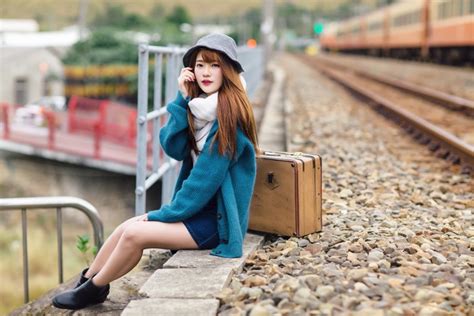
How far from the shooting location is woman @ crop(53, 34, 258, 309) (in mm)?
3881

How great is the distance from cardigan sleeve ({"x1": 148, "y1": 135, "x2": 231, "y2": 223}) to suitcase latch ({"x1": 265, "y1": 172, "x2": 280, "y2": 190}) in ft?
1.77

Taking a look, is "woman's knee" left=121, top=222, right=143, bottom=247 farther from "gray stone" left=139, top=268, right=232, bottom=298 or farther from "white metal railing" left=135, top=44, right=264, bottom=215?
"white metal railing" left=135, top=44, right=264, bottom=215

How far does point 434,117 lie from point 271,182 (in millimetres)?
7832

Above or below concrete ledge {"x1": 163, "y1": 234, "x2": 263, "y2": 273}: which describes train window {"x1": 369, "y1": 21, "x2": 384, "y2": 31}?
above

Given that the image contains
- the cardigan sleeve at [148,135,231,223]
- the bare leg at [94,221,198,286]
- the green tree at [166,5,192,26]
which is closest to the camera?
the bare leg at [94,221,198,286]

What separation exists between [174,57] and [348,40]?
178 feet

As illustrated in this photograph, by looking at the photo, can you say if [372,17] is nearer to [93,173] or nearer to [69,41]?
[93,173]

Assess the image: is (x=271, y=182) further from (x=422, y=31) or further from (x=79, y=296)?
(x=422, y=31)

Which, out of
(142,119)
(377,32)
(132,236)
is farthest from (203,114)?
(377,32)

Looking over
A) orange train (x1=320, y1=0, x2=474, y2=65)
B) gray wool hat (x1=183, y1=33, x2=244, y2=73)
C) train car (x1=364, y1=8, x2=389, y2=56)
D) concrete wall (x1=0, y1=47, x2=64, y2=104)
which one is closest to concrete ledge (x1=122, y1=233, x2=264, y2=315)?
gray wool hat (x1=183, y1=33, x2=244, y2=73)

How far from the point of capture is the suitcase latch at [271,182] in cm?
445

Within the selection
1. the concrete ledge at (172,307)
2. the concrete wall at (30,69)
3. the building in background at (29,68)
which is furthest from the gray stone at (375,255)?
the concrete wall at (30,69)

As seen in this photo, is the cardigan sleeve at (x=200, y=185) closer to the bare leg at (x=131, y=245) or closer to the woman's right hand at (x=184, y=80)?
the bare leg at (x=131, y=245)

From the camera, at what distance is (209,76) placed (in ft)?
13.2
